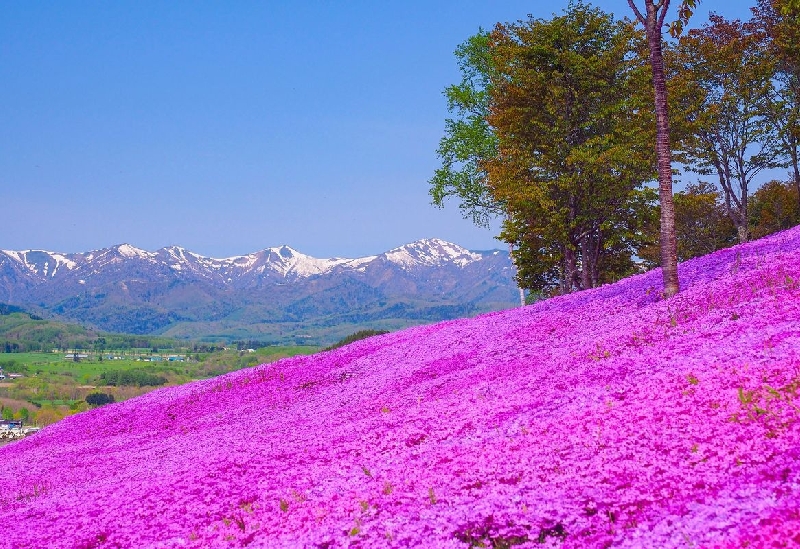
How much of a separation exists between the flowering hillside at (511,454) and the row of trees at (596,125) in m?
18.9

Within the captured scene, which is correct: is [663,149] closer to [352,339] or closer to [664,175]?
[664,175]

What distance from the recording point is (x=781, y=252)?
78.2 feet

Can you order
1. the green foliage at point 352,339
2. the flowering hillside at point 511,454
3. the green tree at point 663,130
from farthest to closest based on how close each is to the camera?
the green foliage at point 352,339
the green tree at point 663,130
the flowering hillside at point 511,454

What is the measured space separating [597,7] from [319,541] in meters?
42.7

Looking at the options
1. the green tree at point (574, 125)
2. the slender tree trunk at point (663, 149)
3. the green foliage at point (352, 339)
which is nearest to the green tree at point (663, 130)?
the slender tree trunk at point (663, 149)

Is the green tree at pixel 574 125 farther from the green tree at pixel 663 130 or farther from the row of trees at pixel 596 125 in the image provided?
the green tree at pixel 663 130

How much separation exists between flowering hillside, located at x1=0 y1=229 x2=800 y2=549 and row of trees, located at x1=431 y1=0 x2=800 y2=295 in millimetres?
18866

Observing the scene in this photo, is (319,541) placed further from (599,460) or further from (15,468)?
(15,468)

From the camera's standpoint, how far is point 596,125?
4347 centimetres

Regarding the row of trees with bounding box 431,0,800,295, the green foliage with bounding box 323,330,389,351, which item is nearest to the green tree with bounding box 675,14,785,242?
the row of trees with bounding box 431,0,800,295

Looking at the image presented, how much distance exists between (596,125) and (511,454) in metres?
36.8

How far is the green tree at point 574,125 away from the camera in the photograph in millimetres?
42094

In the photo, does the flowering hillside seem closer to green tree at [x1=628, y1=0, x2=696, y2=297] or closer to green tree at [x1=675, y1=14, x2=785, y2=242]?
green tree at [x1=628, y1=0, x2=696, y2=297]

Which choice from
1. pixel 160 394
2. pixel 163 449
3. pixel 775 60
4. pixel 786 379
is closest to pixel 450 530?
pixel 786 379
